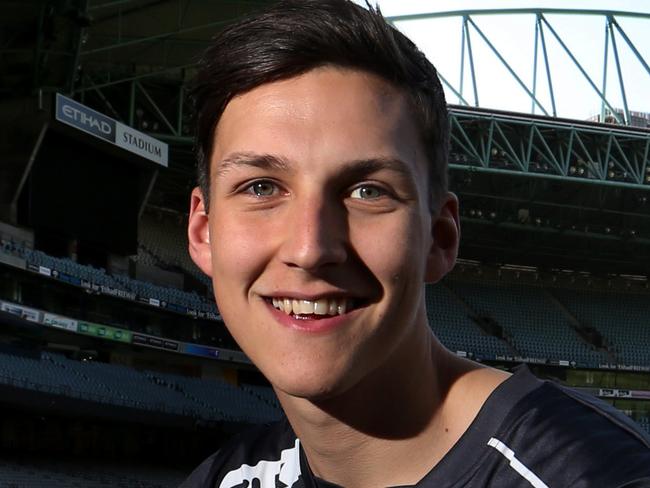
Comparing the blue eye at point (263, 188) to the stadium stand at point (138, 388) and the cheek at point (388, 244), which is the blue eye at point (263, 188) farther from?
the stadium stand at point (138, 388)

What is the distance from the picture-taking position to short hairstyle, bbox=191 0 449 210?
1.84 m

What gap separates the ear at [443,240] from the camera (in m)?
1.99

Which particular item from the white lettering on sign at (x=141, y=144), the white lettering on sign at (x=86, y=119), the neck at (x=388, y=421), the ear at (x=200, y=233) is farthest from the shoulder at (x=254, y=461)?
the white lettering on sign at (x=141, y=144)

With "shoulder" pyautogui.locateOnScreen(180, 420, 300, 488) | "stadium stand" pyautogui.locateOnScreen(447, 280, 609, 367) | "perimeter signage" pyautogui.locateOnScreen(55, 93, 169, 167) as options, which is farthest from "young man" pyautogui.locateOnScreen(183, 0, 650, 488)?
"stadium stand" pyautogui.locateOnScreen(447, 280, 609, 367)

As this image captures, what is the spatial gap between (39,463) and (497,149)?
21106 mm

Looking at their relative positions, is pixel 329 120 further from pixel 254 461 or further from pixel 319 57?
pixel 254 461

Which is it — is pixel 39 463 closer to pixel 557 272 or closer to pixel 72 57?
pixel 72 57

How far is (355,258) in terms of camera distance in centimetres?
179

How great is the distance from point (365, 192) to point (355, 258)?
5.0 inches

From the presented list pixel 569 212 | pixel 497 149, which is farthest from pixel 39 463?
pixel 569 212

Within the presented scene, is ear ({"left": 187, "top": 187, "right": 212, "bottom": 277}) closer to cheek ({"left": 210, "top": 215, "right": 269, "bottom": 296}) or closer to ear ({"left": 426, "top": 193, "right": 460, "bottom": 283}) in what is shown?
cheek ({"left": 210, "top": 215, "right": 269, "bottom": 296})

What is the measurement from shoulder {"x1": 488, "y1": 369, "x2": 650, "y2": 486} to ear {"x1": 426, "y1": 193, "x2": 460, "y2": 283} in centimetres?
28

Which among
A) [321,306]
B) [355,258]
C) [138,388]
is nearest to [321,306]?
[321,306]

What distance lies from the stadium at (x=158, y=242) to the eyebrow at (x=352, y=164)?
718 inches
